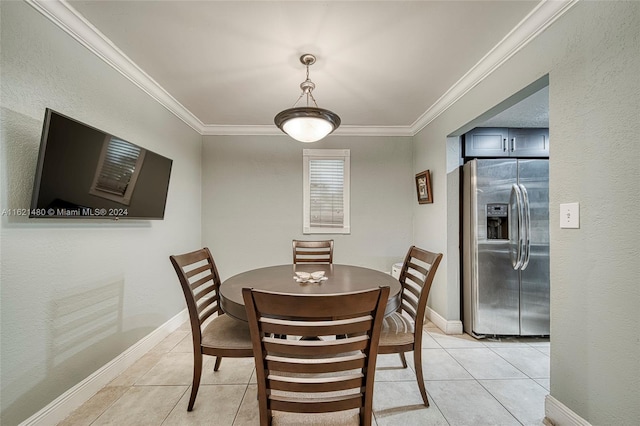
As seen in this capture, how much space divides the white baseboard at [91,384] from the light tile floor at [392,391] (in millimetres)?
47

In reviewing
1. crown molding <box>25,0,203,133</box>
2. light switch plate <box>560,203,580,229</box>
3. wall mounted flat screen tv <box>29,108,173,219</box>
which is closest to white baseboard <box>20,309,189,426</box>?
wall mounted flat screen tv <box>29,108,173,219</box>

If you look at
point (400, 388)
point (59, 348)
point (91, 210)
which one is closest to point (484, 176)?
point (400, 388)

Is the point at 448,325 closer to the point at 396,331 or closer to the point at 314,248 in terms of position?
the point at 396,331

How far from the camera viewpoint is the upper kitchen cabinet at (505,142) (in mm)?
2938

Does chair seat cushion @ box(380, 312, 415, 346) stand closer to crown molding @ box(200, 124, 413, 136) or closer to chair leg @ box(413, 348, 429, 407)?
chair leg @ box(413, 348, 429, 407)

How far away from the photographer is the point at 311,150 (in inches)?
144

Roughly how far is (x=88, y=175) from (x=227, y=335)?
4.42 feet

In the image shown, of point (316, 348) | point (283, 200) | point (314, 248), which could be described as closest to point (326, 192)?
point (283, 200)

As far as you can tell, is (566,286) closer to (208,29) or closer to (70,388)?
(208,29)

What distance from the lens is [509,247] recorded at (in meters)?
2.56

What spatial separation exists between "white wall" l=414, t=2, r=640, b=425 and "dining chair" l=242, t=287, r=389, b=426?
1.24m

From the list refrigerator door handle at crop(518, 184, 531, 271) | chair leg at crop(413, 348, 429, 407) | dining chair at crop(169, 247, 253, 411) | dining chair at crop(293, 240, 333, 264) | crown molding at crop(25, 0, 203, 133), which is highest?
crown molding at crop(25, 0, 203, 133)

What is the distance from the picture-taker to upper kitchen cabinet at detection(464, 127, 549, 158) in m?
2.94

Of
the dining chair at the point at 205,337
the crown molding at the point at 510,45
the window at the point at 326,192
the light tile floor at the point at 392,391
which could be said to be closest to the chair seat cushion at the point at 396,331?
the light tile floor at the point at 392,391
